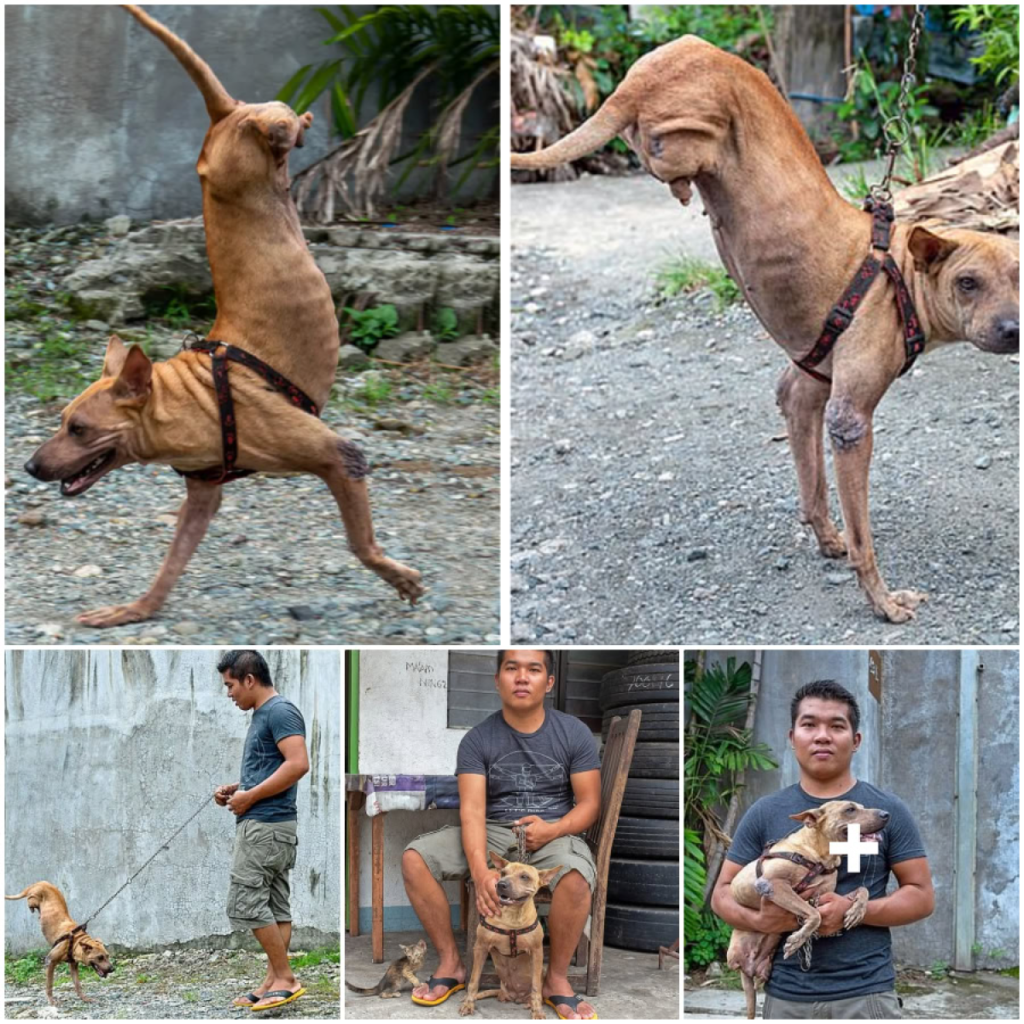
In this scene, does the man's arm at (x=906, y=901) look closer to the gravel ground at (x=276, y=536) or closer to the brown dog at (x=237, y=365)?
the gravel ground at (x=276, y=536)

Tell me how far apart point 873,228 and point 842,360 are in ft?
1.36

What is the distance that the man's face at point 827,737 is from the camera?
3428 mm

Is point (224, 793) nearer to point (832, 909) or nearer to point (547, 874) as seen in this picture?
point (547, 874)

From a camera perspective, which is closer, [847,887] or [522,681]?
[847,887]

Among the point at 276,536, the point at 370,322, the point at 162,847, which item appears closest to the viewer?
the point at 162,847

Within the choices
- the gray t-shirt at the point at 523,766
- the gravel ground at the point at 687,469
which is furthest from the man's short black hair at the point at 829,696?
the gravel ground at the point at 687,469

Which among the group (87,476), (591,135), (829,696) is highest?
(591,135)

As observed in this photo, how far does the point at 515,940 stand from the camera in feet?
12.5

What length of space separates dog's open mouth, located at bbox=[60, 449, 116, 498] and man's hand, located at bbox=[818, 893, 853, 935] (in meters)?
2.27

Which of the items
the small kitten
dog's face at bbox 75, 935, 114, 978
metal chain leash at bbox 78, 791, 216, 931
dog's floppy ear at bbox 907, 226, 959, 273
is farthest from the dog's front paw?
dog's floppy ear at bbox 907, 226, 959, 273

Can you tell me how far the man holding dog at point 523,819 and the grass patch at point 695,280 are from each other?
320 cm

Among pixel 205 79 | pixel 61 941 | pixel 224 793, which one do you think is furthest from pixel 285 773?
pixel 205 79

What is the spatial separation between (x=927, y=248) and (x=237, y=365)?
2.05m

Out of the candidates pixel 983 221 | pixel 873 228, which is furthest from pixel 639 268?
pixel 873 228
